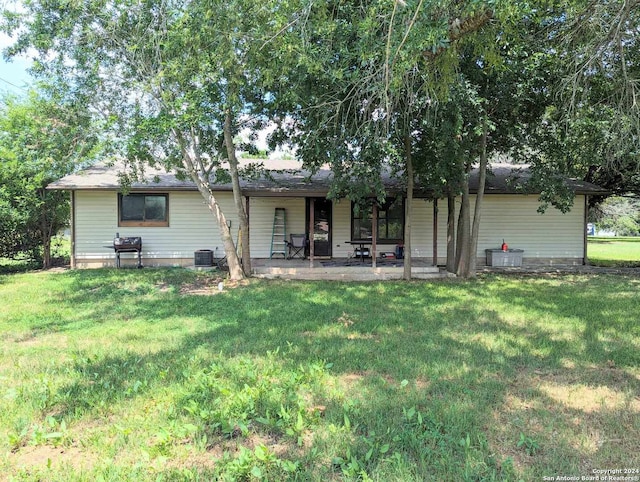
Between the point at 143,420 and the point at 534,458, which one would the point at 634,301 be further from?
the point at 143,420

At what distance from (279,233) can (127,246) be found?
467 centimetres

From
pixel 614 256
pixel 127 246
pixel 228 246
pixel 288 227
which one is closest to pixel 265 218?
pixel 288 227

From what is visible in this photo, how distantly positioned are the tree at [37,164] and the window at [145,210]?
6.03ft

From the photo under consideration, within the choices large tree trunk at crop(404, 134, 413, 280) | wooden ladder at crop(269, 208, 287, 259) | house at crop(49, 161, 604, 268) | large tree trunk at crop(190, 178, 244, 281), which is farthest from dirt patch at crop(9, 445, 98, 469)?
wooden ladder at crop(269, 208, 287, 259)

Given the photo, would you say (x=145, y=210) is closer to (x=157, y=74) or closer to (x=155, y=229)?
(x=155, y=229)

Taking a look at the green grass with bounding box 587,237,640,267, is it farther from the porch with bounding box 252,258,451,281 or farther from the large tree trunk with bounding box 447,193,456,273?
the porch with bounding box 252,258,451,281

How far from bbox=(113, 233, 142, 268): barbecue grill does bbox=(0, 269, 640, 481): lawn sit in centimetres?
533

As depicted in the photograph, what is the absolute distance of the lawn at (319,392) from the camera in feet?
8.14

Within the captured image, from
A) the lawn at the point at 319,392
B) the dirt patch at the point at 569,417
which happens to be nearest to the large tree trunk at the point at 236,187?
the lawn at the point at 319,392

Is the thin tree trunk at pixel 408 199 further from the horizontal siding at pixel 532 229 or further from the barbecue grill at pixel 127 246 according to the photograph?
the barbecue grill at pixel 127 246

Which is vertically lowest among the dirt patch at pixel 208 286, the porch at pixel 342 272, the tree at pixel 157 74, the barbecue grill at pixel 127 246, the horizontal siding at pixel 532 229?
the dirt patch at pixel 208 286

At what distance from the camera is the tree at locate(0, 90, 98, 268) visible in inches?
382

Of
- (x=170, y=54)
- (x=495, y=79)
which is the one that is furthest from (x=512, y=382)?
(x=170, y=54)

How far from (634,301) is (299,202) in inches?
362
